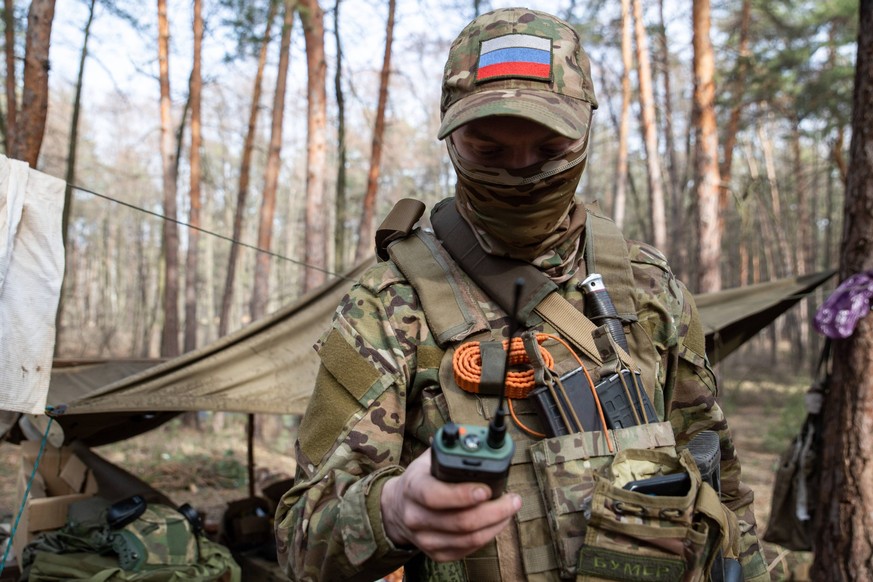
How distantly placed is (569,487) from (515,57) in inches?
32.8

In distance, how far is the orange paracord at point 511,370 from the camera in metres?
1.27

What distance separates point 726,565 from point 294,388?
302 cm

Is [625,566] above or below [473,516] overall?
below

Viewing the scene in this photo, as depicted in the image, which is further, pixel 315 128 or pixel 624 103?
pixel 624 103

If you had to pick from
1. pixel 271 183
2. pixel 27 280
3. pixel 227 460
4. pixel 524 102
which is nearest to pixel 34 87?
pixel 27 280

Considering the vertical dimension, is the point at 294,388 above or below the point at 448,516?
below

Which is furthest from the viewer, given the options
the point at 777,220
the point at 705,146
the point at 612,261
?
the point at 777,220

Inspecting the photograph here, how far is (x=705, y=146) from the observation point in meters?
7.66

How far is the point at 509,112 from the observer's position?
1235 mm

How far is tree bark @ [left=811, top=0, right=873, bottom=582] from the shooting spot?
10.3 ft

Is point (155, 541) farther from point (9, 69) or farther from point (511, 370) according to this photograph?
point (9, 69)

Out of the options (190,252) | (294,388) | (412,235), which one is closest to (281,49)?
(190,252)

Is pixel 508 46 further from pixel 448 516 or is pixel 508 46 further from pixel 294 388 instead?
pixel 294 388

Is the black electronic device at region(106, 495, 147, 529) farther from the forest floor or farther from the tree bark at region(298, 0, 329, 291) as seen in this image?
the tree bark at region(298, 0, 329, 291)
